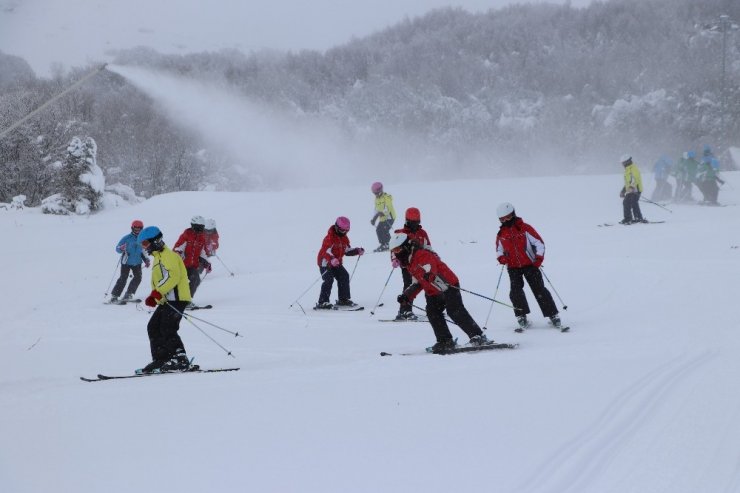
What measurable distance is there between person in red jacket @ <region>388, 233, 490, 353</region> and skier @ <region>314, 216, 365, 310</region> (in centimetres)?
400

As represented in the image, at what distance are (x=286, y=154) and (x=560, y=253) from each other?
217 ft

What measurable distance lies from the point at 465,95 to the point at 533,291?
257 ft

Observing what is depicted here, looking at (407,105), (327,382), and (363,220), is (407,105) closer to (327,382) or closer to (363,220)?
(363,220)

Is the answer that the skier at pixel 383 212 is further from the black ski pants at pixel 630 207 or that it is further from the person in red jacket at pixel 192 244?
the black ski pants at pixel 630 207

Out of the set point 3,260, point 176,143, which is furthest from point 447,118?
point 3,260

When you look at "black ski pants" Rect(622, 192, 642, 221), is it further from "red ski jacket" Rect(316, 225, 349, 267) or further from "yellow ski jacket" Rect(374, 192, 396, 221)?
"red ski jacket" Rect(316, 225, 349, 267)

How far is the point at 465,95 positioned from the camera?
83562mm

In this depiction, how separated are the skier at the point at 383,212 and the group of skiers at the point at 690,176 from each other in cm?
1013

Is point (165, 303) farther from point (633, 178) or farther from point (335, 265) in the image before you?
point (633, 178)

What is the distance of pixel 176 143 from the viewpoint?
65.9 meters

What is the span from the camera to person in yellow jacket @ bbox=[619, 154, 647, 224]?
54.7 ft

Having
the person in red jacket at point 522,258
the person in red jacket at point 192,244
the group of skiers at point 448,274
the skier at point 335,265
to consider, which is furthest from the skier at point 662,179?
the person in red jacket at point 192,244

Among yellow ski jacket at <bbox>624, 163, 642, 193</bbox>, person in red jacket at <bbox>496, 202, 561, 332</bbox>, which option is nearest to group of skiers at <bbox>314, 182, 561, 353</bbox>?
person in red jacket at <bbox>496, 202, 561, 332</bbox>

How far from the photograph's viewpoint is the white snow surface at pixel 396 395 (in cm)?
401
